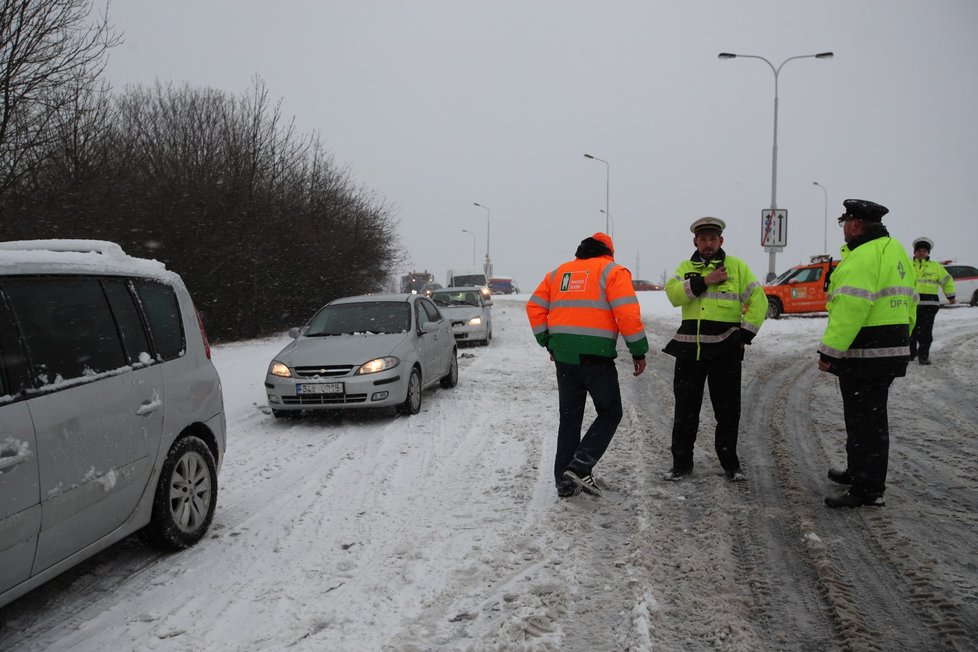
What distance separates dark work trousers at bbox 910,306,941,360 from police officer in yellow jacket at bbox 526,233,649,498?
7.97 meters

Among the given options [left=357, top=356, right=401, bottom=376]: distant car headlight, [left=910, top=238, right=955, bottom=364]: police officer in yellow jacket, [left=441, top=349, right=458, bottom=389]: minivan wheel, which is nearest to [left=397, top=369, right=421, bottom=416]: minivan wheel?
[left=357, top=356, right=401, bottom=376]: distant car headlight

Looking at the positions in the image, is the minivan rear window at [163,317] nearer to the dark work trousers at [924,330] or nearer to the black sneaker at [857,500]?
Answer: the black sneaker at [857,500]

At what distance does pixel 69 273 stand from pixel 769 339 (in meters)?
15.1

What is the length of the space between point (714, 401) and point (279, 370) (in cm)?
490

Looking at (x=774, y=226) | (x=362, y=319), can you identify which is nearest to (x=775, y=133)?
(x=774, y=226)

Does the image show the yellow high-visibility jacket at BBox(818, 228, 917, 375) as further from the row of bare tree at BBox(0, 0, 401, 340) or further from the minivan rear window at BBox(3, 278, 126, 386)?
the row of bare tree at BBox(0, 0, 401, 340)

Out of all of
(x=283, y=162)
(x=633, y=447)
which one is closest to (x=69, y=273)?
(x=633, y=447)

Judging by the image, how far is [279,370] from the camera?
782cm

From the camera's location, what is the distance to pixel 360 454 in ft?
21.0

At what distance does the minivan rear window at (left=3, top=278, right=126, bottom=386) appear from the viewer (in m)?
3.11

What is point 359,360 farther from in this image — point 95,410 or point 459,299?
point 459,299

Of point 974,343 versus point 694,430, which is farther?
point 974,343

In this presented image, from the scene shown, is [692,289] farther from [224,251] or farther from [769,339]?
[224,251]

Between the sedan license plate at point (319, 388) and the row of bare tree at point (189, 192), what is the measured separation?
8.10 m
